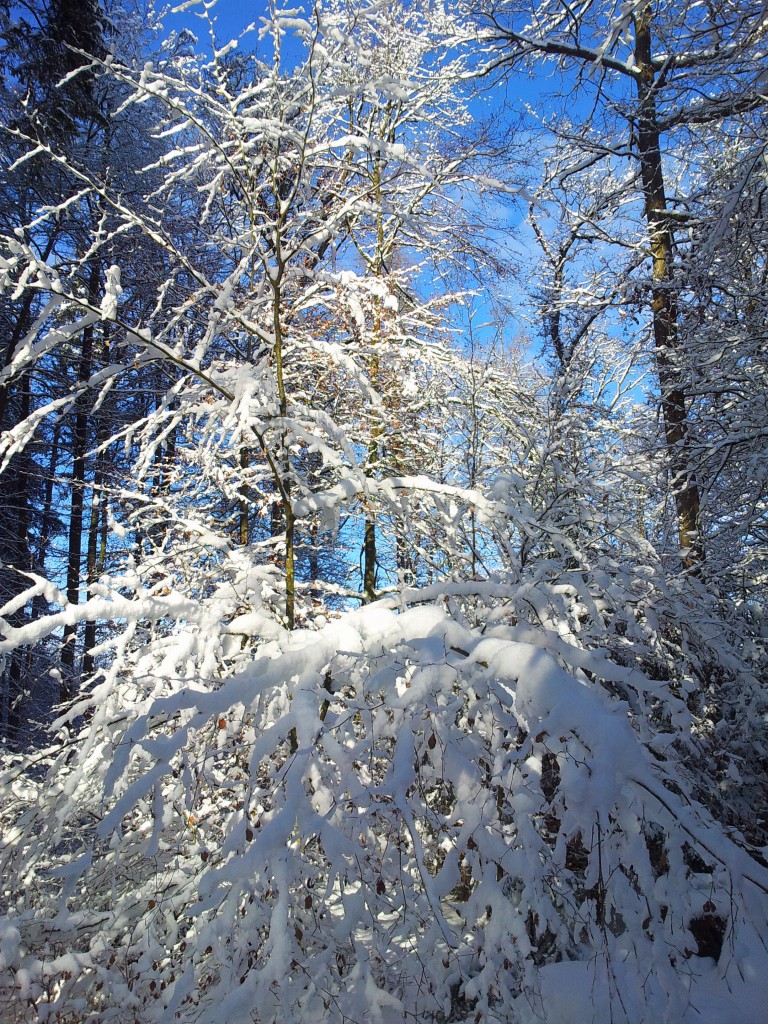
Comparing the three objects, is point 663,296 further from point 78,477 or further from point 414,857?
point 78,477

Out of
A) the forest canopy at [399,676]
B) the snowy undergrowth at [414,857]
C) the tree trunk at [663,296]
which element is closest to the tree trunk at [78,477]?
the forest canopy at [399,676]

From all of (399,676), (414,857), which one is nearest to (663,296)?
(399,676)

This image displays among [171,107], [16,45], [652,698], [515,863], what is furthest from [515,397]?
[16,45]

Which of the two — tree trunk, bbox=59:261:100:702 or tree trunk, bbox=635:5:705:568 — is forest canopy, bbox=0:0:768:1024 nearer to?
tree trunk, bbox=635:5:705:568

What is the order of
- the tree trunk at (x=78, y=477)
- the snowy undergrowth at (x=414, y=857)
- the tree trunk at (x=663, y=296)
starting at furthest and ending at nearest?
the tree trunk at (x=78, y=477)
the tree trunk at (x=663, y=296)
the snowy undergrowth at (x=414, y=857)

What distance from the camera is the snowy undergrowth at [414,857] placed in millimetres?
1678

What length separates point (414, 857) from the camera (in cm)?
204

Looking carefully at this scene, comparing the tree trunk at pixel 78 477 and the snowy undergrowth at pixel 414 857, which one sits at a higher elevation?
the tree trunk at pixel 78 477

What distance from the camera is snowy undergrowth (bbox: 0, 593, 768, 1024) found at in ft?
5.50

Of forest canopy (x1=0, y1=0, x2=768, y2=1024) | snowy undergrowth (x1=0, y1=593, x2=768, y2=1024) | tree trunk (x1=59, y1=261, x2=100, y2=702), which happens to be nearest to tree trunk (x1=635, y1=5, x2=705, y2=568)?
forest canopy (x1=0, y1=0, x2=768, y2=1024)

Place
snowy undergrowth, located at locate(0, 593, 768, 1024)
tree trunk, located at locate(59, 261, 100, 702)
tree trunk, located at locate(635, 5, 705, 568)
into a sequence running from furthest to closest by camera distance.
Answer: tree trunk, located at locate(59, 261, 100, 702)
tree trunk, located at locate(635, 5, 705, 568)
snowy undergrowth, located at locate(0, 593, 768, 1024)

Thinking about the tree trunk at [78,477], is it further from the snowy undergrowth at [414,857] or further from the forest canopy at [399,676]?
the snowy undergrowth at [414,857]

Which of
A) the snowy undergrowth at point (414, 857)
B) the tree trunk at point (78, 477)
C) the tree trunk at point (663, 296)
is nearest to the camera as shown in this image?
the snowy undergrowth at point (414, 857)

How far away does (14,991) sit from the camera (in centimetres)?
288
